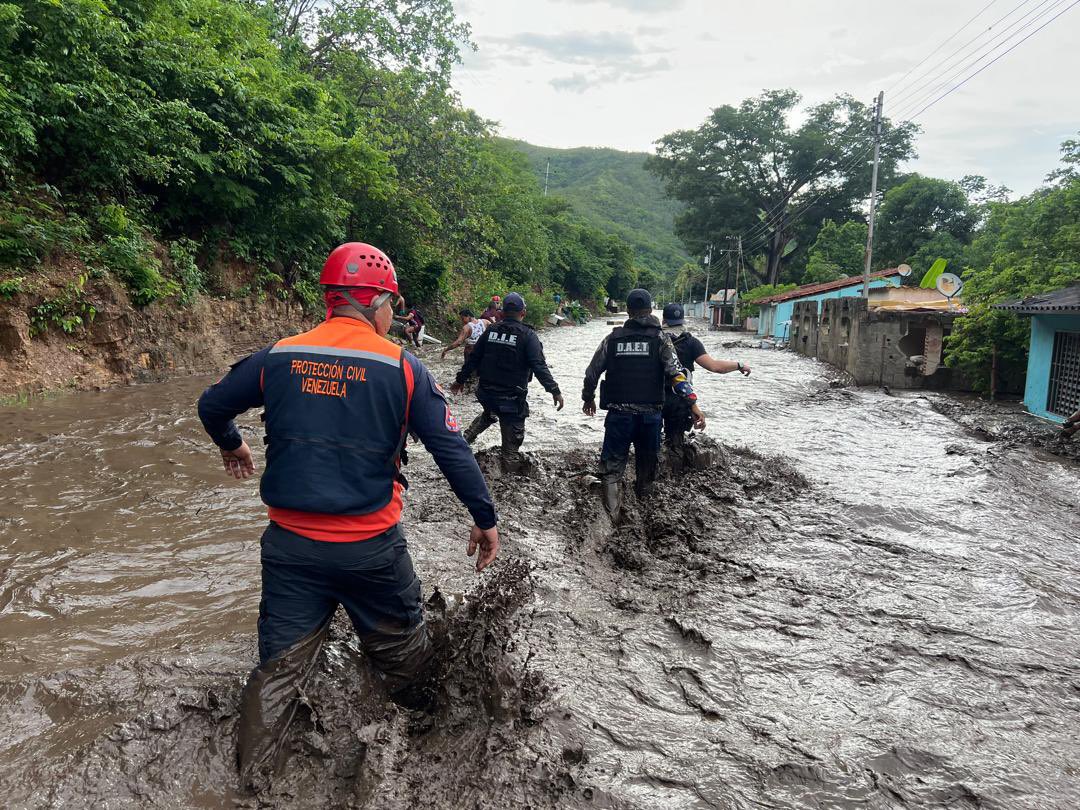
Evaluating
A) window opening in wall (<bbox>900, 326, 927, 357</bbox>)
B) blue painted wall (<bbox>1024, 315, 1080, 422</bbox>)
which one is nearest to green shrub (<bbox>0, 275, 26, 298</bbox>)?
blue painted wall (<bbox>1024, 315, 1080, 422</bbox>)

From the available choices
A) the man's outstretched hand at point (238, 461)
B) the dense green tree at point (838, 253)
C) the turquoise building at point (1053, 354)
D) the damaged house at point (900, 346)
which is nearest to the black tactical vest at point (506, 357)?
the man's outstretched hand at point (238, 461)

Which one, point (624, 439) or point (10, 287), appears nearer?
point (624, 439)

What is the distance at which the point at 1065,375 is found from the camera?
11609 mm

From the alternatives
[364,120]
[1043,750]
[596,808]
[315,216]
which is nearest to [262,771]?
[596,808]

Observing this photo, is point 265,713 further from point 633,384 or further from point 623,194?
point 623,194

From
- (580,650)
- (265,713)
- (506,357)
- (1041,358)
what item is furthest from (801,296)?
(265,713)

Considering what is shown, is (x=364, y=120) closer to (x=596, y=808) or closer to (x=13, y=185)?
(x=13, y=185)

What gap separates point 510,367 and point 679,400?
6.12ft

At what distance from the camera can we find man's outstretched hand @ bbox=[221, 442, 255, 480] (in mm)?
2768

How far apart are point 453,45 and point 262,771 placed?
22.1 meters

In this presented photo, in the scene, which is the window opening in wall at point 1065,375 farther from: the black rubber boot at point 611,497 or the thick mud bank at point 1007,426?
the black rubber boot at point 611,497

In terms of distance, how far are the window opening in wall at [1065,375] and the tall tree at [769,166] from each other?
42.4 m

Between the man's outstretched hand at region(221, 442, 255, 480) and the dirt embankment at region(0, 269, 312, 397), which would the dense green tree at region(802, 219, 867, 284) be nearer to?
the dirt embankment at region(0, 269, 312, 397)

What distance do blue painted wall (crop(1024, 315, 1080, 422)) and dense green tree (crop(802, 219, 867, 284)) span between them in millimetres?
32226
